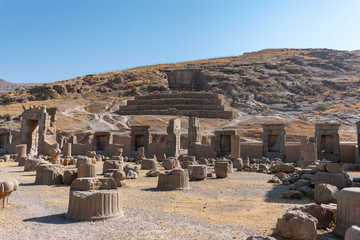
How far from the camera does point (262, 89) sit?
203ft

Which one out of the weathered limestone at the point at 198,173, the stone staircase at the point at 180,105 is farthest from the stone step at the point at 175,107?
the weathered limestone at the point at 198,173

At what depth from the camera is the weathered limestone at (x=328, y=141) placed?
20719 millimetres

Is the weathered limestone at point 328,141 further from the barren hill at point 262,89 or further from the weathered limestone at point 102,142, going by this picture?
the barren hill at point 262,89

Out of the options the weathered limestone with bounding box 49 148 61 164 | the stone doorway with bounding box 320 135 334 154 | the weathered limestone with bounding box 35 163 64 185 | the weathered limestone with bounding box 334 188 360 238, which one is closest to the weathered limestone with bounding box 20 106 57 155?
the weathered limestone with bounding box 49 148 61 164

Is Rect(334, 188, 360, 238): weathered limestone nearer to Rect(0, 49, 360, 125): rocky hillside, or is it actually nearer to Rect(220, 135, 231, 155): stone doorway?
Rect(220, 135, 231, 155): stone doorway

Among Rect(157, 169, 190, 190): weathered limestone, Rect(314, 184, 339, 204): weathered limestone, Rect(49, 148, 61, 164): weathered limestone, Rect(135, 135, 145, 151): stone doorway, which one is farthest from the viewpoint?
Rect(135, 135, 145, 151): stone doorway

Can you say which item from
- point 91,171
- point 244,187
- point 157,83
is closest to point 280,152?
point 244,187

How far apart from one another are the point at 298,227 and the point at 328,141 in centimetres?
1918

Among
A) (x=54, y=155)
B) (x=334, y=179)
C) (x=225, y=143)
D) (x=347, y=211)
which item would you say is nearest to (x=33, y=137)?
(x=54, y=155)

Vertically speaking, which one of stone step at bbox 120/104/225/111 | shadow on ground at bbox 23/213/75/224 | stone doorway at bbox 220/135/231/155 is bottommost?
shadow on ground at bbox 23/213/75/224

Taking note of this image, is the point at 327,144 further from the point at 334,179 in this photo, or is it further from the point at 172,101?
the point at 172,101

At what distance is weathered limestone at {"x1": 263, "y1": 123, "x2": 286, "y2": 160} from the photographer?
73.1 ft

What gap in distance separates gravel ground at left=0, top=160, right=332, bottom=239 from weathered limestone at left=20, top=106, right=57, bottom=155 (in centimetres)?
1743

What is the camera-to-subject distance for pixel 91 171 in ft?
37.1
